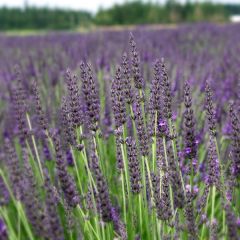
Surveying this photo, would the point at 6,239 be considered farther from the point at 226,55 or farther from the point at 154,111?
the point at 226,55

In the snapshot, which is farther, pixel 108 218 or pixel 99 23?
pixel 99 23

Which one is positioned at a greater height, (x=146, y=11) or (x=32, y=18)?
(x=146, y=11)

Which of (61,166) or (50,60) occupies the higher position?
(61,166)

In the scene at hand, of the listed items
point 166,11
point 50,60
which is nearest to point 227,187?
point 50,60

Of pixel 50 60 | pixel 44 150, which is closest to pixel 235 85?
pixel 44 150

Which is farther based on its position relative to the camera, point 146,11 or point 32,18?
point 32,18

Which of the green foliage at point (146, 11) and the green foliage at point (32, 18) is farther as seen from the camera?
the green foliage at point (32, 18)

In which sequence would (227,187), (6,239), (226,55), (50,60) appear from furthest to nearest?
(50,60), (226,55), (6,239), (227,187)

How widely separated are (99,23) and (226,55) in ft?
93.5

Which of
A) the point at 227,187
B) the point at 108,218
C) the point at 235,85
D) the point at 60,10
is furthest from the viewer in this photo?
the point at 60,10

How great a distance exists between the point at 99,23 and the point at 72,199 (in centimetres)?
3203

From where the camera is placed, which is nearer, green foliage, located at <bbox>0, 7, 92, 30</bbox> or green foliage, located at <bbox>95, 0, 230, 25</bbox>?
green foliage, located at <bbox>95, 0, 230, 25</bbox>

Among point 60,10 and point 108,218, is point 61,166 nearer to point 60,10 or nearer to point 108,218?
point 108,218

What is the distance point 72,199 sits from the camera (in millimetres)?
1642
